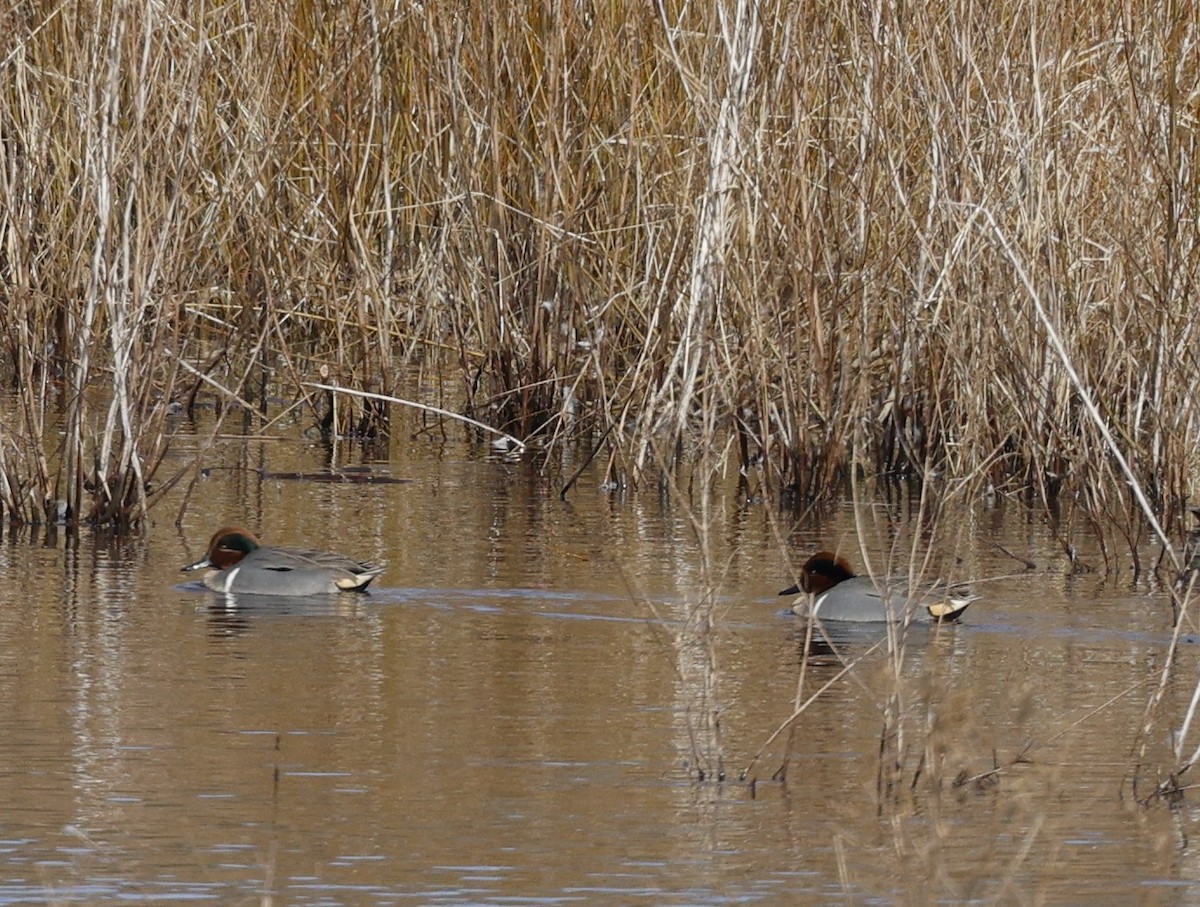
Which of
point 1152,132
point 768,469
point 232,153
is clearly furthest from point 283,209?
point 1152,132

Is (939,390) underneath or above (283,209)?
underneath

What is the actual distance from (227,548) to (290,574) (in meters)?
0.36

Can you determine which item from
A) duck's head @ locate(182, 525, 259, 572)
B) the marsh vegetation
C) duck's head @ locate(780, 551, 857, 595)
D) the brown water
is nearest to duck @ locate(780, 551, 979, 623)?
duck's head @ locate(780, 551, 857, 595)

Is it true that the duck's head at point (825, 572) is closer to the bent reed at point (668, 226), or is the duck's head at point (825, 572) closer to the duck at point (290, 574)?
the bent reed at point (668, 226)

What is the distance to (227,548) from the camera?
9016mm

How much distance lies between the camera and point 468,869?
5117 mm

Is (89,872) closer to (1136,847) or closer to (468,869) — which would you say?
(468,869)

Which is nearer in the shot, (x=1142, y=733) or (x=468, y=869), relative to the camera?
(x=468, y=869)

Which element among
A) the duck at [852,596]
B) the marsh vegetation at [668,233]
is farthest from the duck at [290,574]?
the duck at [852,596]

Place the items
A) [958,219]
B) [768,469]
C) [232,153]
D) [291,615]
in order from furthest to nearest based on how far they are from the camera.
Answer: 1. [232,153]
2. [768,469]
3. [958,219]
4. [291,615]

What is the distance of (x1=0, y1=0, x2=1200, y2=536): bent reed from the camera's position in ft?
30.9

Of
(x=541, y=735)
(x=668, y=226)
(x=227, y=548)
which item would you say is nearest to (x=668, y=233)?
(x=668, y=226)

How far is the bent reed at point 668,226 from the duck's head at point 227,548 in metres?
0.61

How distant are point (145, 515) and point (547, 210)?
2.63 metres
